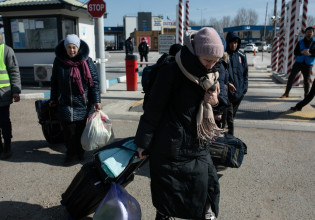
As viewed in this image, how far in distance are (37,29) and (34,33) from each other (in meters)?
0.21

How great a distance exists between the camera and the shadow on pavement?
117 inches

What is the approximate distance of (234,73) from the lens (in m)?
4.47

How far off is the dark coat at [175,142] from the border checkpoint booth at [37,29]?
893 centimetres

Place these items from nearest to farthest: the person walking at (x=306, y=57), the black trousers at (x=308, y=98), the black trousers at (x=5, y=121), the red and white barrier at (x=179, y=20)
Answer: the black trousers at (x=5, y=121)
the black trousers at (x=308, y=98)
the person walking at (x=306, y=57)
the red and white barrier at (x=179, y=20)

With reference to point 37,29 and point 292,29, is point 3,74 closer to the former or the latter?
point 37,29

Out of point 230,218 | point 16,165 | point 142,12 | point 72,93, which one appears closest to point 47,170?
point 16,165

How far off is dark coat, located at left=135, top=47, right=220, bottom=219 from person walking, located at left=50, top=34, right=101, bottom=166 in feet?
7.12

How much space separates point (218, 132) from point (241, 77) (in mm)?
2435

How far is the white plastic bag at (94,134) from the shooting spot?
149 inches

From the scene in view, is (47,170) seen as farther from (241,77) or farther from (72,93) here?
(241,77)

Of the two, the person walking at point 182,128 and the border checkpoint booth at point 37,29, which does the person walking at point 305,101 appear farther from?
the border checkpoint booth at point 37,29

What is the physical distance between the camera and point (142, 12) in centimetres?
6681

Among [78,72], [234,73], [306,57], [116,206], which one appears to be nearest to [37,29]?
[78,72]

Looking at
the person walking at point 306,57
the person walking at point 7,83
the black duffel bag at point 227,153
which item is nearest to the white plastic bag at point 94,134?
the person walking at point 7,83
